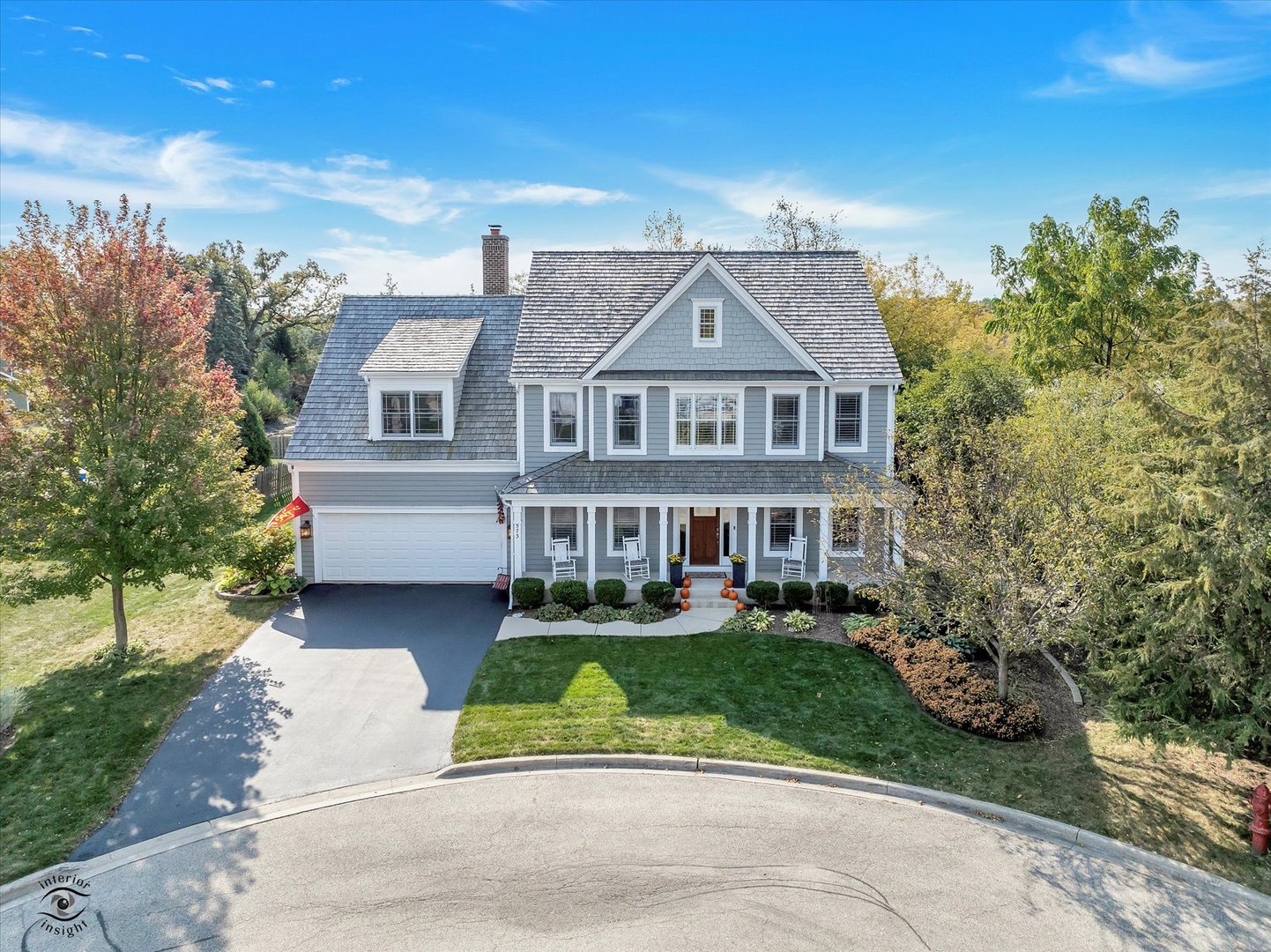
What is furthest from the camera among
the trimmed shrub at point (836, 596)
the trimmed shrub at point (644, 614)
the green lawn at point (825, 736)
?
the trimmed shrub at point (836, 596)

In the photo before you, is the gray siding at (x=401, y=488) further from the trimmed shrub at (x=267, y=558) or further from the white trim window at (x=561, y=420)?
the white trim window at (x=561, y=420)

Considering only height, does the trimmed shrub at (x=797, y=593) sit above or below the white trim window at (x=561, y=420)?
below

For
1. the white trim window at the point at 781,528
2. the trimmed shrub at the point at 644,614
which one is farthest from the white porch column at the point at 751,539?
the trimmed shrub at the point at 644,614

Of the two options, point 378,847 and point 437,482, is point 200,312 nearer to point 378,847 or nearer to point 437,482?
point 437,482

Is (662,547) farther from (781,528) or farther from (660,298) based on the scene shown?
(660,298)

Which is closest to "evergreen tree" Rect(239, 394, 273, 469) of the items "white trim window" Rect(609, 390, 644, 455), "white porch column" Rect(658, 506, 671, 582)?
"white trim window" Rect(609, 390, 644, 455)

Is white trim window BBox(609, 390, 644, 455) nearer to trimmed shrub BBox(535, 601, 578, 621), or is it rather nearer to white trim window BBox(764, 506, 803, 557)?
white trim window BBox(764, 506, 803, 557)
